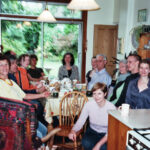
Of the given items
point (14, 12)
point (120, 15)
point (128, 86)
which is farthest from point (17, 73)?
point (120, 15)

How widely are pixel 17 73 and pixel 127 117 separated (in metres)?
1.86

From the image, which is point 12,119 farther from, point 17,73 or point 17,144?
point 17,73

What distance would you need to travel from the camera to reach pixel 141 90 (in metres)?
2.21

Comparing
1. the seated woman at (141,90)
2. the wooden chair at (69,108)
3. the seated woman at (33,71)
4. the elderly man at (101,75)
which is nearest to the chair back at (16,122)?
the wooden chair at (69,108)

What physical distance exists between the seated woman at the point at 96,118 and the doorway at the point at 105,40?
3.96 meters

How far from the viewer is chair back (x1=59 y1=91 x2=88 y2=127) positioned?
100 inches

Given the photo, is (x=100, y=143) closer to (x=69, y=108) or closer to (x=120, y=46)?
(x=69, y=108)

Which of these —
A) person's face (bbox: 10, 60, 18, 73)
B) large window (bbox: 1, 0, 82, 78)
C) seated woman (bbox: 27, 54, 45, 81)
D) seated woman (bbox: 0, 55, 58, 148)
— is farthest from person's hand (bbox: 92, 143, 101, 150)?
large window (bbox: 1, 0, 82, 78)

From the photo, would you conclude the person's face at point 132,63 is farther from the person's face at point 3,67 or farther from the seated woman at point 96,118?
the person's face at point 3,67

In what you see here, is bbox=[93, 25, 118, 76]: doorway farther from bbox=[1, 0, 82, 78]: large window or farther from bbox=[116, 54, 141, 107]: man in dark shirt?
bbox=[116, 54, 141, 107]: man in dark shirt

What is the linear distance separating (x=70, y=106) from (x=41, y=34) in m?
3.72

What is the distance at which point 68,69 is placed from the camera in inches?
160

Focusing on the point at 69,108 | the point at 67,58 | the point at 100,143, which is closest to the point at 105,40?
the point at 67,58

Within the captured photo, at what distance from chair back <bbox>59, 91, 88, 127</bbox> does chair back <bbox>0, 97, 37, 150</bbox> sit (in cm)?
129
